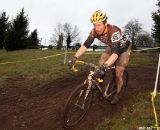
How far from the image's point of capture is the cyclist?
9133 millimetres

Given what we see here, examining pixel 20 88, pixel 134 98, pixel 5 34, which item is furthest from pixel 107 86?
pixel 5 34

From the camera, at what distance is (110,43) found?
9828mm

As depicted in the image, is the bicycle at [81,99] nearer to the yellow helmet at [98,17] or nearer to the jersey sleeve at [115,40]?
the jersey sleeve at [115,40]

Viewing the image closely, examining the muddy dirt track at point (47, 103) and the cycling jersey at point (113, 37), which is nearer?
the cycling jersey at point (113, 37)

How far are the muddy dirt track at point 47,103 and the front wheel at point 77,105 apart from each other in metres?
0.25

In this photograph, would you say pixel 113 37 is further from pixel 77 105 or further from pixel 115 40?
pixel 77 105

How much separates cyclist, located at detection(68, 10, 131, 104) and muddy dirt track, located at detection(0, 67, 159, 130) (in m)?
0.79

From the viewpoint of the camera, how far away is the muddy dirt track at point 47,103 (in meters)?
10.0

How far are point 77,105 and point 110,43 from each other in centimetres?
192

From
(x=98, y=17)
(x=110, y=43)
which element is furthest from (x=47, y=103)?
(x=98, y=17)

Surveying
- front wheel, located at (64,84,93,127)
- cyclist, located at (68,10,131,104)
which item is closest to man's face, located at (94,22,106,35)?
cyclist, located at (68,10,131,104)

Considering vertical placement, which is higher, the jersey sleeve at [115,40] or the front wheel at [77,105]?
the jersey sleeve at [115,40]

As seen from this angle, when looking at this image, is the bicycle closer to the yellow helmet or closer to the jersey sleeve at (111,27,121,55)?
the jersey sleeve at (111,27,121,55)

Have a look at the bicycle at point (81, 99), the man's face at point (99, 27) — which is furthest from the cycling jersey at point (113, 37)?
the bicycle at point (81, 99)
